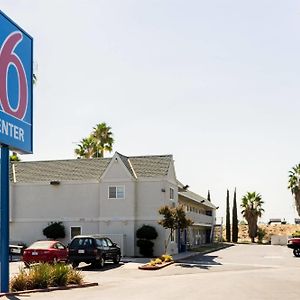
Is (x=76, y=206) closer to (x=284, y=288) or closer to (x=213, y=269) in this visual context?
(x=213, y=269)

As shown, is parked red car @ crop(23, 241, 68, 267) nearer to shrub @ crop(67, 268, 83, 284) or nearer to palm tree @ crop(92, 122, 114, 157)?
shrub @ crop(67, 268, 83, 284)

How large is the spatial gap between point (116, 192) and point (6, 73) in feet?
81.0

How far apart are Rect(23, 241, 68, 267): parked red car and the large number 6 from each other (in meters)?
12.6

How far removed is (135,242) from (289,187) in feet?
128

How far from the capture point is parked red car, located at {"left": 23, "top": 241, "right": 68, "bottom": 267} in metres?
27.9

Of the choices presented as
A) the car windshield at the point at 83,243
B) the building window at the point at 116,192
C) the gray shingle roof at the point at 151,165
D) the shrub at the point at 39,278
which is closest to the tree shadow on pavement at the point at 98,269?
the car windshield at the point at 83,243

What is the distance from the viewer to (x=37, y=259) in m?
27.9

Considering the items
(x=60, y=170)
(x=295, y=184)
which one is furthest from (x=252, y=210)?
(x=60, y=170)

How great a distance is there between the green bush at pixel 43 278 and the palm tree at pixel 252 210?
59.2 metres

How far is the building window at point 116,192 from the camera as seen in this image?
1569 inches

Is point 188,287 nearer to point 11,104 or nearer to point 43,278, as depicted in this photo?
point 43,278

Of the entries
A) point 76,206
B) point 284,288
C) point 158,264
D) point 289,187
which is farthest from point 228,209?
point 284,288

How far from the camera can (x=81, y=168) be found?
4278 centimetres

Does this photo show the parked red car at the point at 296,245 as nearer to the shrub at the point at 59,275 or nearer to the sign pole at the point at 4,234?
the shrub at the point at 59,275
